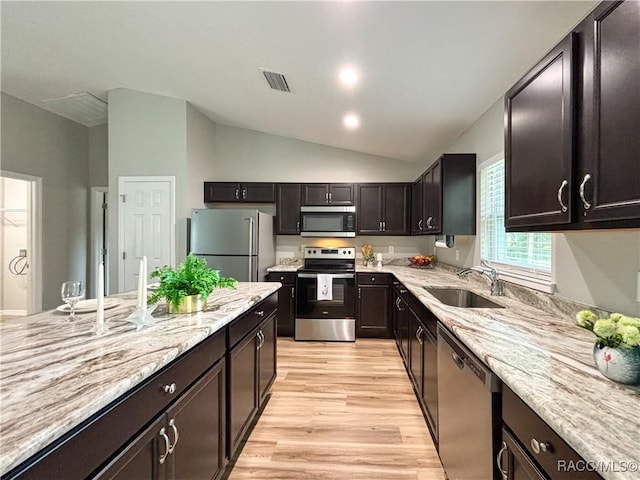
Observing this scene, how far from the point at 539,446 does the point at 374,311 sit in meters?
3.39

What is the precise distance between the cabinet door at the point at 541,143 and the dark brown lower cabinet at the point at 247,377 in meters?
1.65

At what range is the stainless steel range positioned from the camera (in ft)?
13.7

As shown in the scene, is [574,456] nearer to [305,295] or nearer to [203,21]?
[203,21]

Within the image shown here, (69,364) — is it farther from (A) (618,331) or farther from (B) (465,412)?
(A) (618,331)

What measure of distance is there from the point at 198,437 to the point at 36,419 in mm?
826

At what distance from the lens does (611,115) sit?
3.25 ft

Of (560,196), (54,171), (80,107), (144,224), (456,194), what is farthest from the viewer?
(54,171)

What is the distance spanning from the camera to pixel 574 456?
2.38 feet

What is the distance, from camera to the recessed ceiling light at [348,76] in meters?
2.62

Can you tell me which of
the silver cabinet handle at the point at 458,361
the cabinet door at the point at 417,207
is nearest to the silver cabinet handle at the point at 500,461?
the silver cabinet handle at the point at 458,361

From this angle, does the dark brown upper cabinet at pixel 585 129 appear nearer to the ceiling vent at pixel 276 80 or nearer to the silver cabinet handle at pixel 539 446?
the silver cabinet handle at pixel 539 446

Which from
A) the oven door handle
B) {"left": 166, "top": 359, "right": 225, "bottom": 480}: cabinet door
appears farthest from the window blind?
{"left": 166, "top": 359, "right": 225, "bottom": 480}: cabinet door

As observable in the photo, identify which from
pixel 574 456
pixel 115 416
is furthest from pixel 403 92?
pixel 115 416

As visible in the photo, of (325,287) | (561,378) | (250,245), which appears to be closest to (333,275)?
(325,287)
